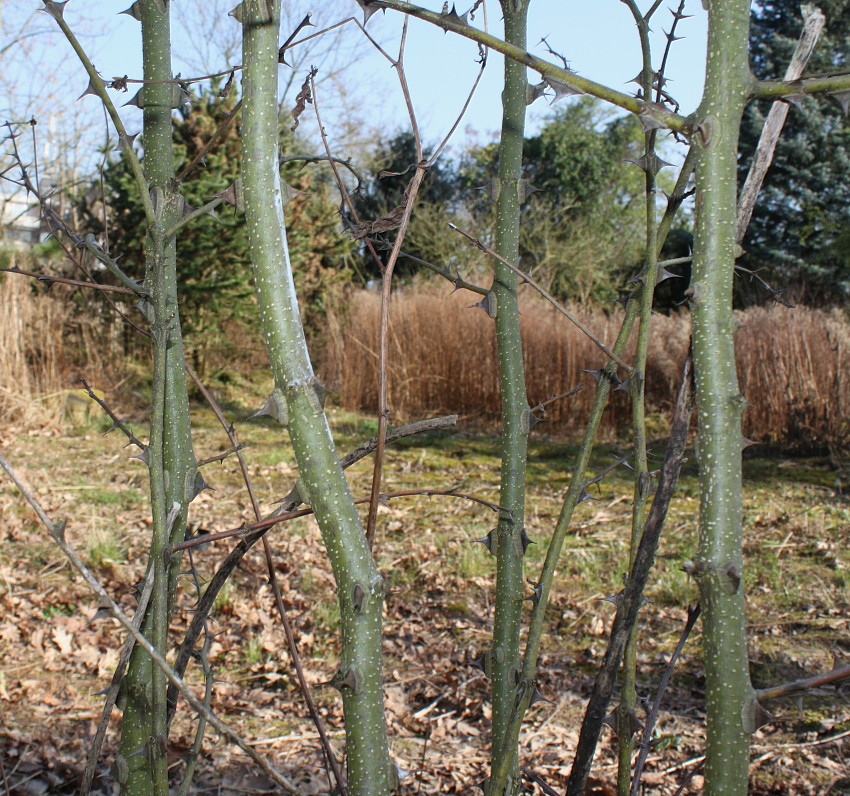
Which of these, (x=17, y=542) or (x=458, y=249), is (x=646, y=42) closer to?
(x=17, y=542)

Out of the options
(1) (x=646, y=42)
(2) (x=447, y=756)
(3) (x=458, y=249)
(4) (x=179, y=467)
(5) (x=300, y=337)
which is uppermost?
(3) (x=458, y=249)

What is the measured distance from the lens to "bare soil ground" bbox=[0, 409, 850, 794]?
2.05m

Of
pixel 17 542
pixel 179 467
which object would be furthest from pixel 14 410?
pixel 179 467

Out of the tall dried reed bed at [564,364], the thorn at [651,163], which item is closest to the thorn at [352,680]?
the thorn at [651,163]

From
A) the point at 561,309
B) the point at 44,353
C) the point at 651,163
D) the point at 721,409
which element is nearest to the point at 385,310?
the point at 561,309

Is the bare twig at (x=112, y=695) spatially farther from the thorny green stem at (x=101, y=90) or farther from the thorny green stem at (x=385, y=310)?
the thorny green stem at (x=101, y=90)

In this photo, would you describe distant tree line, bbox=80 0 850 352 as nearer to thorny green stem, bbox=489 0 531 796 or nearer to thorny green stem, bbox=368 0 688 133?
thorny green stem, bbox=489 0 531 796

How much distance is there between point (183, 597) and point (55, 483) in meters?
2.29

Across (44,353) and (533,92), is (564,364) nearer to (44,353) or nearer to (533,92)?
(44,353)

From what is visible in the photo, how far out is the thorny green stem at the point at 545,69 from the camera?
680 mm

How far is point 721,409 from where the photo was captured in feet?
2.30

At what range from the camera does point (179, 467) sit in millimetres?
1042

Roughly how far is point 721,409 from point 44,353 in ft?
26.1

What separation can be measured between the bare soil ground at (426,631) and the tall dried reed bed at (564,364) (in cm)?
87
